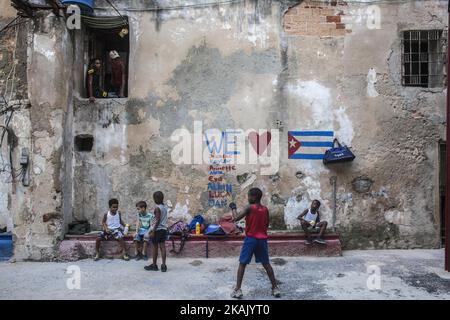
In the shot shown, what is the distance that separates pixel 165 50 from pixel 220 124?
6.04ft

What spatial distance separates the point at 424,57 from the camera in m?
7.97

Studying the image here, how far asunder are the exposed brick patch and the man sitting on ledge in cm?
335

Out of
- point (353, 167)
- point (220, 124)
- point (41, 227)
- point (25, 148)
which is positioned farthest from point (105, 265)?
point (353, 167)

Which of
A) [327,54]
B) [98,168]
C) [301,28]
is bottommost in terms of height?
[98,168]

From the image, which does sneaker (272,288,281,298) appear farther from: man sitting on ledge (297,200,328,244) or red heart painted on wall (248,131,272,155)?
red heart painted on wall (248,131,272,155)

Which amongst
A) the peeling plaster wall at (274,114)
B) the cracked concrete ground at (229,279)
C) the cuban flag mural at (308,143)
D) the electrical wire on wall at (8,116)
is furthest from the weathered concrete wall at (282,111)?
the electrical wire on wall at (8,116)

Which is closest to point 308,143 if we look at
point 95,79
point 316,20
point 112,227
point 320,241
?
point 320,241

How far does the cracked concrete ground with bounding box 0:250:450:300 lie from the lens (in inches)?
214

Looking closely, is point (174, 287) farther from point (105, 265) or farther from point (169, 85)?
point (169, 85)

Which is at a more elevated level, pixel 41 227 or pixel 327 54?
pixel 327 54

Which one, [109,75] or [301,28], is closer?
[301,28]

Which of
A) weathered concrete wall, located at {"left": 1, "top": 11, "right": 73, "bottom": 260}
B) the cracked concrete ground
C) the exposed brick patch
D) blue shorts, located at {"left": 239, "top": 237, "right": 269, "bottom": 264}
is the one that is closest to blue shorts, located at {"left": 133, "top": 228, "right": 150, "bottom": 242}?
the cracked concrete ground

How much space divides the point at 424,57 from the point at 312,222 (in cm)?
409

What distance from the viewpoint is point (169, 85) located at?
308 inches
